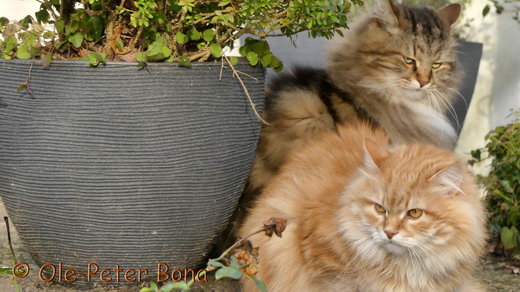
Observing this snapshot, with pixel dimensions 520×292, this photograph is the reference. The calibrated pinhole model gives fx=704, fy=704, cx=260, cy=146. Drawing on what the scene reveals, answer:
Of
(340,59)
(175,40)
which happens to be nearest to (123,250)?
(175,40)

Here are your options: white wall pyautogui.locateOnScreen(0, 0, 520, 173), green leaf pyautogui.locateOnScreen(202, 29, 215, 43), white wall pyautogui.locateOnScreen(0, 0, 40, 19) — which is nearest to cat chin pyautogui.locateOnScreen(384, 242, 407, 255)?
green leaf pyautogui.locateOnScreen(202, 29, 215, 43)

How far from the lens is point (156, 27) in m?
2.44

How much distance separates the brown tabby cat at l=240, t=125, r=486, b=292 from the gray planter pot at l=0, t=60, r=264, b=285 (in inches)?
13.9

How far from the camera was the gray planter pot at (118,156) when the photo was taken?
7.66 ft

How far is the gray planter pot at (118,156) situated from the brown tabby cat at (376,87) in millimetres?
385

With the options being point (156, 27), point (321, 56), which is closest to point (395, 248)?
point (156, 27)

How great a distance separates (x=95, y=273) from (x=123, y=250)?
15cm

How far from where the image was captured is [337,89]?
10.2 feet

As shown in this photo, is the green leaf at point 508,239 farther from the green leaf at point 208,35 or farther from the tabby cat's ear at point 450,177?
the green leaf at point 208,35

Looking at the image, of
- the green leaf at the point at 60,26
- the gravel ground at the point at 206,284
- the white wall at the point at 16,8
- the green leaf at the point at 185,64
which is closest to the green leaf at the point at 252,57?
the green leaf at the point at 185,64

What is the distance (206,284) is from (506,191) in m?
1.59

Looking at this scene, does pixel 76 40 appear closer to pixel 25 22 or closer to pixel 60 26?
pixel 60 26

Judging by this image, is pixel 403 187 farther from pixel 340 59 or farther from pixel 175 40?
pixel 340 59

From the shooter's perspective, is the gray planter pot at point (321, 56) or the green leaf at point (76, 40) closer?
the green leaf at point (76, 40)
